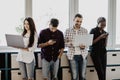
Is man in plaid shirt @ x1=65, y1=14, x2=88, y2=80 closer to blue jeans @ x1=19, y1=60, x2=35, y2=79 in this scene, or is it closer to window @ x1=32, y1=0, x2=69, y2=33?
blue jeans @ x1=19, y1=60, x2=35, y2=79

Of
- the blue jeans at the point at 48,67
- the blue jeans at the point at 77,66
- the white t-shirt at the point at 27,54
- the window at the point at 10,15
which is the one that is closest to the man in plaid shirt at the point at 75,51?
the blue jeans at the point at 77,66

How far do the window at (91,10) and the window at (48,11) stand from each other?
360 millimetres

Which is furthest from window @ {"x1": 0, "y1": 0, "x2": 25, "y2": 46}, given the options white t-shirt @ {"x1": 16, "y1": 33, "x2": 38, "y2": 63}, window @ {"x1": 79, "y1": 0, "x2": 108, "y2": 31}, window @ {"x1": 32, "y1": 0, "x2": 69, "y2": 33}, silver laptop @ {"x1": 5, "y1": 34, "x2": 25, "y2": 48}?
window @ {"x1": 79, "y1": 0, "x2": 108, "y2": 31}

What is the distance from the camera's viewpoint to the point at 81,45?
172 inches

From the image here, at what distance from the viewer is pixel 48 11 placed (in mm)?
5148

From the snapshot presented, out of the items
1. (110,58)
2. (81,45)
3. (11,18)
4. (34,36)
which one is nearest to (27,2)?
(11,18)

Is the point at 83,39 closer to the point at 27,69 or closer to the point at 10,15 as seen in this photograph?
the point at 27,69

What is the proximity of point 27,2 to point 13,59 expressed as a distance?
1203 mm

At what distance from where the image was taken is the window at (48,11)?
5.09m

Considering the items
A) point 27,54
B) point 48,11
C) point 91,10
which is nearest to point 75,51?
point 27,54

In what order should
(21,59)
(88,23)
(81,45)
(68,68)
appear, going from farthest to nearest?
(88,23) → (68,68) → (81,45) → (21,59)

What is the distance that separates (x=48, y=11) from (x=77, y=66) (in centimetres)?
139

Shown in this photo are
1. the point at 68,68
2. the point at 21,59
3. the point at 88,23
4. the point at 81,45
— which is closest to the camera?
the point at 21,59

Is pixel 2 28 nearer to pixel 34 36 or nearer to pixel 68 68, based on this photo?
pixel 34 36
